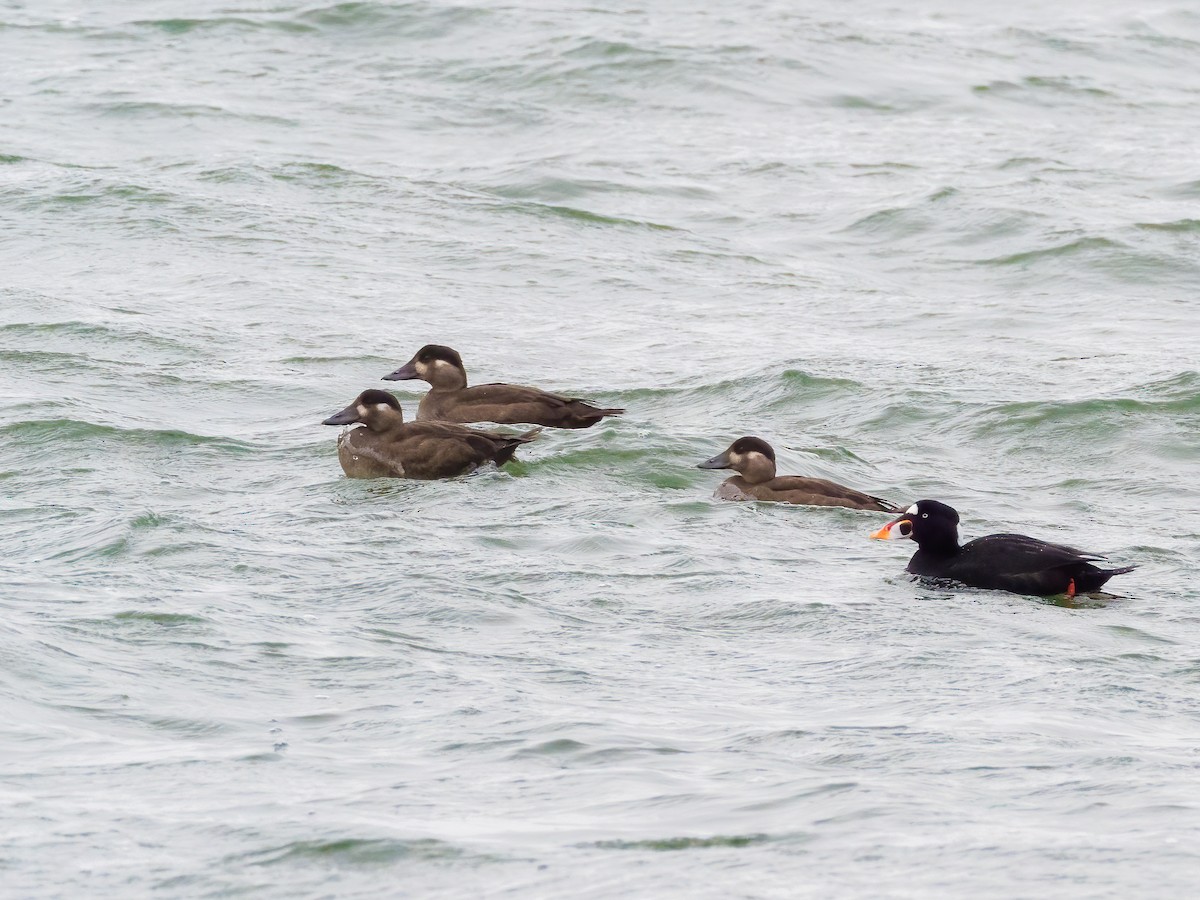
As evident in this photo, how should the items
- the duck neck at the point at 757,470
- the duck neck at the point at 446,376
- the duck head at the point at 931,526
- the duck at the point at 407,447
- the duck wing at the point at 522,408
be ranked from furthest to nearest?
the duck neck at the point at 446,376 < the duck wing at the point at 522,408 < the duck at the point at 407,447 < the duck neck at the point at 757,470 < the duck head at the point at 931,526

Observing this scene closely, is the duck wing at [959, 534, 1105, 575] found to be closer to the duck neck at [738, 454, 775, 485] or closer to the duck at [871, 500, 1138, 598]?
the duck at [871, 500, 1138, 598]

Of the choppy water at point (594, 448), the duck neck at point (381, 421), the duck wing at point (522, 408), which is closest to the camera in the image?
the choppy water at point (594, 448)

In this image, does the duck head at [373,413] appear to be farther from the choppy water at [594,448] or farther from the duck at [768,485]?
the duck at [768,485]

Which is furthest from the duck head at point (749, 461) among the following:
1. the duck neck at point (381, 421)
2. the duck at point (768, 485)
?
the duck neck at point (381, 421)

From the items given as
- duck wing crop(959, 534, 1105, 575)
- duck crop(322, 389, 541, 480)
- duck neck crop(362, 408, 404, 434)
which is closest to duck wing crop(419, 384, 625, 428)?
duck crop(322, 389, 541, 480)

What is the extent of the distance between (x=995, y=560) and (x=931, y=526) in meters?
0.42

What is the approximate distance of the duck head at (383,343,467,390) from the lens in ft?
47.4

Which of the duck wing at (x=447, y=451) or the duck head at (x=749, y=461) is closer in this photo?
the duck head at (x=749, y=461)

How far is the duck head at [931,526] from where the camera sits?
11.1 m

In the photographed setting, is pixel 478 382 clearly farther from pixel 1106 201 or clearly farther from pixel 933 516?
pixel 1106 201

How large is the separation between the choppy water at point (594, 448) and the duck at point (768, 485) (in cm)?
16

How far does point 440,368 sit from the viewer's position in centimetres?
1446

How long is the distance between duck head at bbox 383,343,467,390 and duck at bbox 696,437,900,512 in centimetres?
223

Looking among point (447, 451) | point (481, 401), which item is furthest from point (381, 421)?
point (481, 401)
